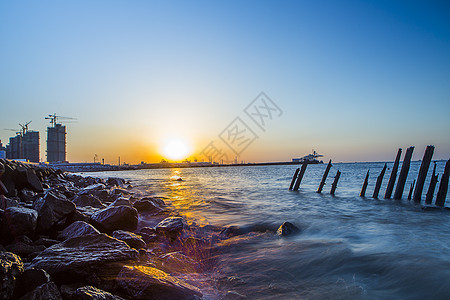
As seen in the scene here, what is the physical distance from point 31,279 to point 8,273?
24cm

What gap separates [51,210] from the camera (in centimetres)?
554

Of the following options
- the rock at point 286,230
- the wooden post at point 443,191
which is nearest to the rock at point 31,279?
the rock at point 286,230

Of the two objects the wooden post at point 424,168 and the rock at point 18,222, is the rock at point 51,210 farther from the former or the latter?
the wooden post at point 424,168

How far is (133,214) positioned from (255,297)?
4.57 metres

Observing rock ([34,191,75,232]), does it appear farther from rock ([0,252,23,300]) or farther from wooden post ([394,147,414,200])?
wooden post ([394,147,414,200])

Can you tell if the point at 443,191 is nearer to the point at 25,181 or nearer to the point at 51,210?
the point at 51,210

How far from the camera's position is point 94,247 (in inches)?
152

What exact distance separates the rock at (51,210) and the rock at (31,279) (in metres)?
2.94

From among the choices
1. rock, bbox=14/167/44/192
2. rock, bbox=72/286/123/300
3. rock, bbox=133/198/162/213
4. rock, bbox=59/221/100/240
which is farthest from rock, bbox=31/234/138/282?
rock, bbox=14/167/44/192

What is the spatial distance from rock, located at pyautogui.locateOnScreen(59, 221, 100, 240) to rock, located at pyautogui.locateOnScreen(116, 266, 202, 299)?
1.69m

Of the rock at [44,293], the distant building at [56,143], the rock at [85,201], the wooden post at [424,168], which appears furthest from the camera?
the distant building at [56,143]

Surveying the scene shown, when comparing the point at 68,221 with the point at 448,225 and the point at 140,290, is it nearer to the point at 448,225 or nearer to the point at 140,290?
the point at 140,290

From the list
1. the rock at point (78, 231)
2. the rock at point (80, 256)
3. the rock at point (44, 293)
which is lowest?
the rock at point (78, 231)

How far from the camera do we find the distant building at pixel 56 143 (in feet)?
430
